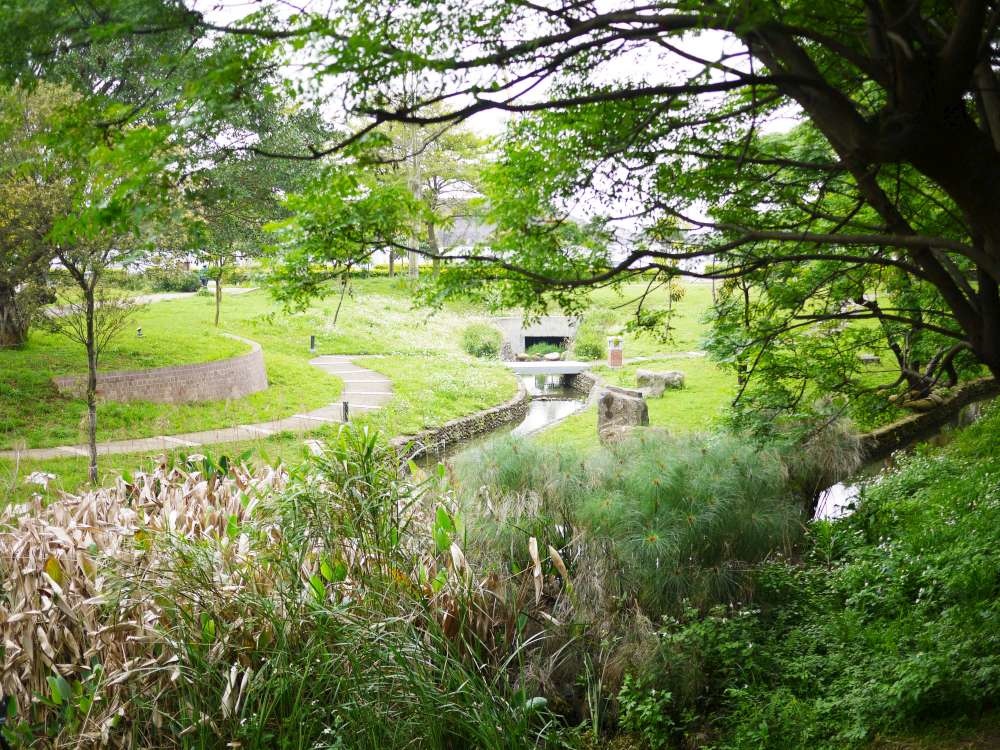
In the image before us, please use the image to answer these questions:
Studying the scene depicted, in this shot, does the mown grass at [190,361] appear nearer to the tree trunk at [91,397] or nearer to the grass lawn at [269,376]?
the grass lawn at [269,376]

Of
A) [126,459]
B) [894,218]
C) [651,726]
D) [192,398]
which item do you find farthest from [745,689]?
[192,398]

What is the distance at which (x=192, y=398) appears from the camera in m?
13.0

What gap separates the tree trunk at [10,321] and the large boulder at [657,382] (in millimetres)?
10205

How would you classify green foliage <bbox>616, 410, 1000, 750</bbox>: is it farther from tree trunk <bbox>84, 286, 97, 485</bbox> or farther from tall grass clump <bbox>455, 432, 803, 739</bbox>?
tree trunk <bbox>84, 286, 97, 485</bbox>

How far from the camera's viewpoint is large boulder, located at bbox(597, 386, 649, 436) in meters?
10.5

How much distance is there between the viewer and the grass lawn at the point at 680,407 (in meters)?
11.3

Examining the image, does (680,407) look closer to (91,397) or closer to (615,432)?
(615,432)

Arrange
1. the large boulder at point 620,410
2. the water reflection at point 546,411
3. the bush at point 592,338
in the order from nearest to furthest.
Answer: the large boulder at point 620,410
the water reflection at point 546,411
the bush at point 592,338

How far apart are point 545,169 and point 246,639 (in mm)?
2633

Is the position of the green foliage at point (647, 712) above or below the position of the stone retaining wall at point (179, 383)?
below

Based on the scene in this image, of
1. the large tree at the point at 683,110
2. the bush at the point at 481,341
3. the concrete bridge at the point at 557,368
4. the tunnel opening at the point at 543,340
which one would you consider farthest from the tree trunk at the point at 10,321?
the tunnel opening at the point at 543,340

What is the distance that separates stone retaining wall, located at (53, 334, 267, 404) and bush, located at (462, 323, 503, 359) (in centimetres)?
1052

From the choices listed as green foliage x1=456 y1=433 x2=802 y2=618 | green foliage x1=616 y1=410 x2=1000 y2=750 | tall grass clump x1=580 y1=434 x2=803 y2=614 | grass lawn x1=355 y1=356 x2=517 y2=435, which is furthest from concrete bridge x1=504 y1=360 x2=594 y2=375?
green foliage x1=616 y1=410 x2=1000 y2=750

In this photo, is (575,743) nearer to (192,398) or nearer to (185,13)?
(185,13)
